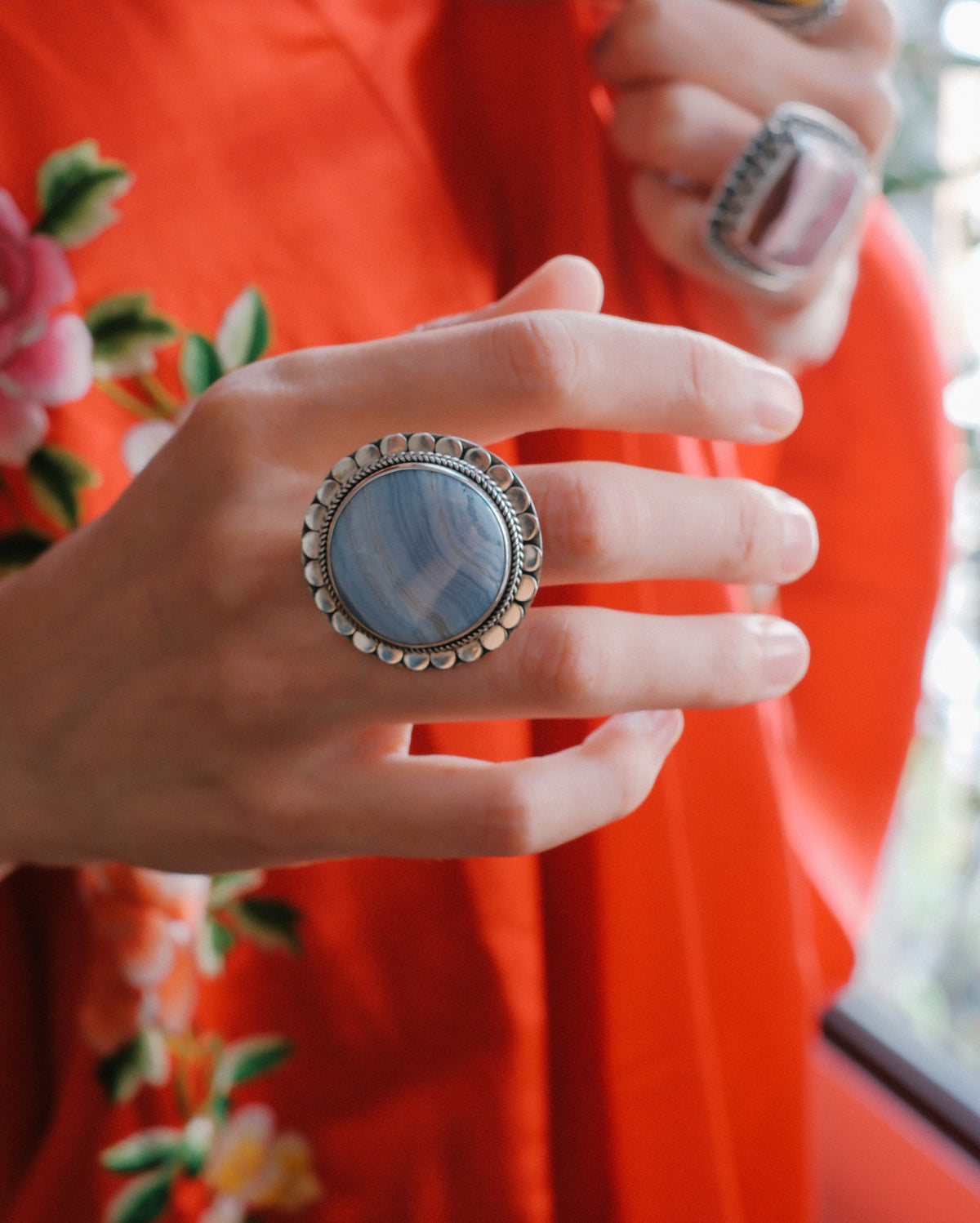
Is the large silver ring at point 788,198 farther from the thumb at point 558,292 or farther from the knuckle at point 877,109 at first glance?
the thumb at point 558,292

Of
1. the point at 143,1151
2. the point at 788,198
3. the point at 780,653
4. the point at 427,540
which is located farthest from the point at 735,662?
the point at 143,1151

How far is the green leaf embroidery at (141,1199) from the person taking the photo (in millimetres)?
499

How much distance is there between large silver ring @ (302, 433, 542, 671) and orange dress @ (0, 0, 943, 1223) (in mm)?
139

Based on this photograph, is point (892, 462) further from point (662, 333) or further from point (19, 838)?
point (19, 838)

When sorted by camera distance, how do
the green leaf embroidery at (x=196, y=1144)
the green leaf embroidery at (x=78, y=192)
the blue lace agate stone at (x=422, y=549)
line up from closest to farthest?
1. the blue lace agate stone at (x=422, y=549)
2. the green leaf embroidery at (x=78, y=192)
3. the green leaf embroidery at (x=196, y=1144)

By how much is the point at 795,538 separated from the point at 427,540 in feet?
0.51

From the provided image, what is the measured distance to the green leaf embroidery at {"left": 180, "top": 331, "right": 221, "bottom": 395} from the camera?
0.43 meters

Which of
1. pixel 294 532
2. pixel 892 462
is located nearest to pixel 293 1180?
pixel 294 532

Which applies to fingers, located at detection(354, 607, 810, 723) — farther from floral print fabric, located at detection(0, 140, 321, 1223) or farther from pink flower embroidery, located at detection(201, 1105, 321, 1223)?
pink flower embroidery, located at detection(201, 1105, 321, 1223)

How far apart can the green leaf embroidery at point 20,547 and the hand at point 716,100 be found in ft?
1.16

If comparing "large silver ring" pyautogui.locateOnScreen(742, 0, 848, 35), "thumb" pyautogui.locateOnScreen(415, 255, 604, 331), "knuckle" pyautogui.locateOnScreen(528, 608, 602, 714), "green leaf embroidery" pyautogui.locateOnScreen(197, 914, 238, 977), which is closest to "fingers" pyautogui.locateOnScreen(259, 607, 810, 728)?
"knuckle" pyautogui.locateOnScreen(528, 608, 602, 714)

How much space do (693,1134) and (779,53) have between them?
589 millimetres

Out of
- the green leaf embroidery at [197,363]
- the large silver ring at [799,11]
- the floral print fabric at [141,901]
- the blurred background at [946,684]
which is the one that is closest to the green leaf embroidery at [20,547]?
the floral print fabric at [141,901]

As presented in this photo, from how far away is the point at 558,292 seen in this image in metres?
0.33
